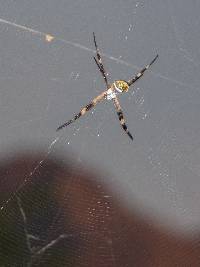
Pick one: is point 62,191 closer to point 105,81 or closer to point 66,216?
point 66,216

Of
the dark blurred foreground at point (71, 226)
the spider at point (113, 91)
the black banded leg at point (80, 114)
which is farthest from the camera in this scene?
the dark blurred foreground at point (71, 226)

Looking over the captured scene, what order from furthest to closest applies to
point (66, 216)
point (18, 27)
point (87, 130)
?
point (66, 216), point (87, 130), point (18, 27)

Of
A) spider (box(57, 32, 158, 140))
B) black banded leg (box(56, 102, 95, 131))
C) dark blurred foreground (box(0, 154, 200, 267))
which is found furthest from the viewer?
dark blurred foreground (box(0, 154, 200, 267))

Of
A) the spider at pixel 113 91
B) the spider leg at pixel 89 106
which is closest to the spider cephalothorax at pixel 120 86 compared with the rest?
the spider at pixel 113 91

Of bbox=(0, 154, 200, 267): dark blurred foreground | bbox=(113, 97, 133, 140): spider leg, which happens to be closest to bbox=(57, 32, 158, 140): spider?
bbox=(113, 97, 133, 140): spider leg

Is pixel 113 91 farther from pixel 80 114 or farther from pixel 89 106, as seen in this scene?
pixel 80 114

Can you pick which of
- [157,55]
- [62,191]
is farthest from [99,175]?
[157,55]

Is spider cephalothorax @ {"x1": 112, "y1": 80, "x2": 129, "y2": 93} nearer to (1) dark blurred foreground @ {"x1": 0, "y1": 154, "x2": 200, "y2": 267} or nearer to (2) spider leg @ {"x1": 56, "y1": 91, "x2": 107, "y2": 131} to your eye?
(2) spider leg @ {"x1": 56, "y1": 91, "x2": 107, "y2": 131}

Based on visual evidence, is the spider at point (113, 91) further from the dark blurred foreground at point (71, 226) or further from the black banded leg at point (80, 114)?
the dark blurred foreground at point (71, 226)
